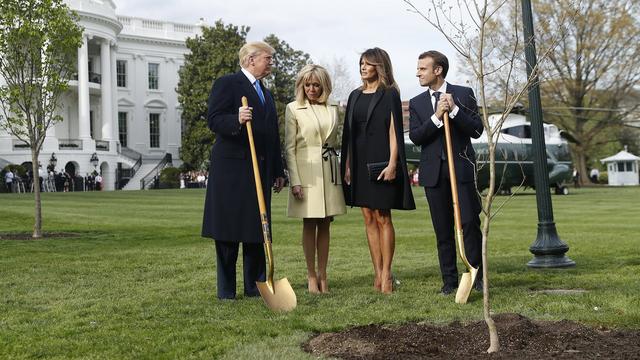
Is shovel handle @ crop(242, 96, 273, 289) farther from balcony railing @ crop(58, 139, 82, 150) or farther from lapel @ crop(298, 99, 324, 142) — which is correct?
balcony railing @ crop(58, 139, 82, 150)

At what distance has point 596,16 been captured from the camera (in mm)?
52781

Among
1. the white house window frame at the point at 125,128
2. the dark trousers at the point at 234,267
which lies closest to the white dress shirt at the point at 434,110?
the dark trousers at the point at 234,267

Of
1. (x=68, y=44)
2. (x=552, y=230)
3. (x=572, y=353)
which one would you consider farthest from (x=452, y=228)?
(x=68, y=44)

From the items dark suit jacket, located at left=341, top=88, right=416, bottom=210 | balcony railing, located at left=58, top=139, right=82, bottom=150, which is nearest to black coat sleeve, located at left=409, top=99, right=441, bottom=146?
dark suit jacket, located at left=341, top=88, right=416, bottom=210

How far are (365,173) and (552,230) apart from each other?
2.89m

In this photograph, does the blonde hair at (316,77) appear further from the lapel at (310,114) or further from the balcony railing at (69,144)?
the balcony railing at (69,144)

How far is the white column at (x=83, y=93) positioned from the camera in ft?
186

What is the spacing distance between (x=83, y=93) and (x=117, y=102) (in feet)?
23.4

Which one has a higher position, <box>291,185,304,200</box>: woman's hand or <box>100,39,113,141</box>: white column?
<box>100,39,113,141</box>: white column

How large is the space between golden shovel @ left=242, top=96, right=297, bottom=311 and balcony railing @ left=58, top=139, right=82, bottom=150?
50.2 m

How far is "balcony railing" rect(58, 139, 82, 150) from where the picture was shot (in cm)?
5475

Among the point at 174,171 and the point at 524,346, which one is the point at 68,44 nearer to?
Answer: the point at 524,346

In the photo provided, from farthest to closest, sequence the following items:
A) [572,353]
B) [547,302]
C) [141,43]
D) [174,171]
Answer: [141,43] < [174,171] < [547,302] < [572,353]

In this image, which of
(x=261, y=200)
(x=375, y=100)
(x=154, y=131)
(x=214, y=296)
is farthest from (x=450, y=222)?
(x=154, y=131)
